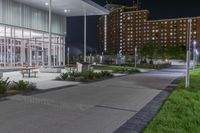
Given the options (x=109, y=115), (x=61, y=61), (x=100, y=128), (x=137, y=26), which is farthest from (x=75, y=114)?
(x=137, y=26)

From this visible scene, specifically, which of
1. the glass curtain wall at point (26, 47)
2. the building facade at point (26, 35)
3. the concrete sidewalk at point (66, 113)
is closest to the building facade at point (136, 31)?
the glass curtain wall at point (26, 47)

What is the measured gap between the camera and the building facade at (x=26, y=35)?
88.3 feet

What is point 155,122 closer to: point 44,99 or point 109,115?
point 109,115

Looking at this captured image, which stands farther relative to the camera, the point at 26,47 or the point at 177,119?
the point at 26,47

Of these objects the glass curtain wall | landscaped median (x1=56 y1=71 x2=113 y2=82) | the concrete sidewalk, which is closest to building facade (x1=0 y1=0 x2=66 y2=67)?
the glass curtain wall

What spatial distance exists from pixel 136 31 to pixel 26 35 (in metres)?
108

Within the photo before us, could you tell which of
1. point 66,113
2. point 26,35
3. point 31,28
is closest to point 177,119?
point 66,113

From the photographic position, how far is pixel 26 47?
3108 centimetres

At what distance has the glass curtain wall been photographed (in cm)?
2716

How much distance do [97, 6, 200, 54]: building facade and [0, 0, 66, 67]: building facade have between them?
67.8 m

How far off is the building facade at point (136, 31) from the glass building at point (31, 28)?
2756 inches

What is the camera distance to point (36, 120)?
6.13m

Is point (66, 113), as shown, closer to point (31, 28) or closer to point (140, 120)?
point (140, 120)

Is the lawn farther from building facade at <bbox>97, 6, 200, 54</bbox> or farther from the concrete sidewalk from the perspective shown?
building facade at <bbox>97, 6, 200, 54</bbox>
